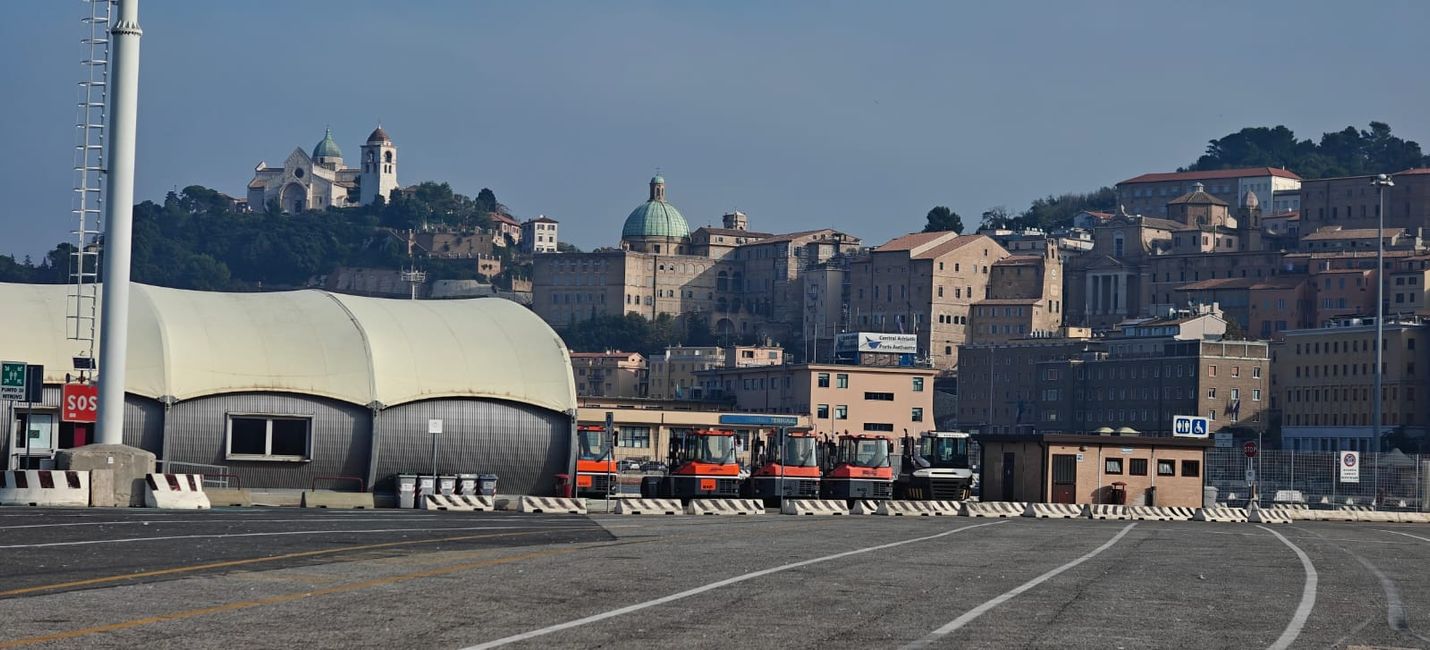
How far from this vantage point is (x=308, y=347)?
2584 inches

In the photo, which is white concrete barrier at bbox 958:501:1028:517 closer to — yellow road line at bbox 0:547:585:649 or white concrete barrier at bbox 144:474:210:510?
white concrete barrier at bbox 144:474:210:510

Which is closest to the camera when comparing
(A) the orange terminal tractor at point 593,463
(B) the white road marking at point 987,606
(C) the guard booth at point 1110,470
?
(B) the white road marking at point 987,606

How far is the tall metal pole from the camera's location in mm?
45531

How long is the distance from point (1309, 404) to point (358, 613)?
599 ft

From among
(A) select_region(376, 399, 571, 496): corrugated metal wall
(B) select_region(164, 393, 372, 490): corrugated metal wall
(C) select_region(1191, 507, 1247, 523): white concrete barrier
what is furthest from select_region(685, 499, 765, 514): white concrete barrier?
(C) select_region(1191, 507, 1247, 523): white concrete barrier

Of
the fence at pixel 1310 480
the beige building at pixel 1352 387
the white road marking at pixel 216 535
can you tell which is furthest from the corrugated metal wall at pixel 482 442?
the beige building at pixel 1352 387

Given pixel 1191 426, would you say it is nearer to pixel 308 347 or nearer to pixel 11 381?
pixel 308 347

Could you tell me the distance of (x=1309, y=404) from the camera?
191875 mm

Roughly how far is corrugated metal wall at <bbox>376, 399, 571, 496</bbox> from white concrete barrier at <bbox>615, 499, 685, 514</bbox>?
37.1 ft

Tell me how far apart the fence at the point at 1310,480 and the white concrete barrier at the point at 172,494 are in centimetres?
4706

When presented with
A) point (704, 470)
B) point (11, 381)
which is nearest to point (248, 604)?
point (11, 381)

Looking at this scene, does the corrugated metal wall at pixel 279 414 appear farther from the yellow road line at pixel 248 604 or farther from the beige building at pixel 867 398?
the beige building at pixel 867 398

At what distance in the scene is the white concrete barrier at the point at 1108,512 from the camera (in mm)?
62219

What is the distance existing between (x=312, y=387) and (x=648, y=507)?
1452 centimetres
